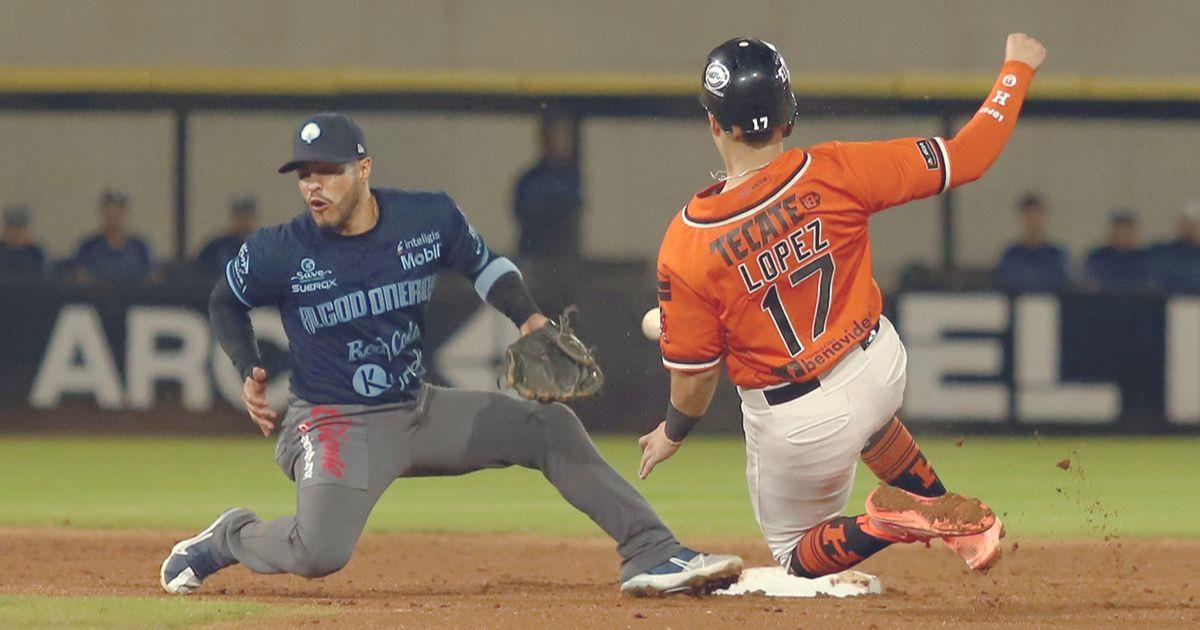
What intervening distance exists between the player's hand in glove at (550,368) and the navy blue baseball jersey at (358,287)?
1.35 ft

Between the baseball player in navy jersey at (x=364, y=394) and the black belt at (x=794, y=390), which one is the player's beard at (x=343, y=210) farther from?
the black belt at (x=794, y=390)

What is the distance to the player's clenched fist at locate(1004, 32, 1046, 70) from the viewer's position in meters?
5.16

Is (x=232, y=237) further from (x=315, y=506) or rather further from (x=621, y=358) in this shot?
(x=315, y=506)

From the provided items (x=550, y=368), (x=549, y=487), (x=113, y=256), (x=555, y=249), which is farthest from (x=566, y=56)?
(x=550, y=368)

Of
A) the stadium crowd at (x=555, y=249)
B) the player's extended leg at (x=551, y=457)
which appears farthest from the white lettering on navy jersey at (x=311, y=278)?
the stadium crowd at (x=555, y=249)

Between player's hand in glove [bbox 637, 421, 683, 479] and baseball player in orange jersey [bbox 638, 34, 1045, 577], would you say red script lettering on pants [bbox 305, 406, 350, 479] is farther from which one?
baseball player in orange jersey [bbox 638, 34, 1045, 577]

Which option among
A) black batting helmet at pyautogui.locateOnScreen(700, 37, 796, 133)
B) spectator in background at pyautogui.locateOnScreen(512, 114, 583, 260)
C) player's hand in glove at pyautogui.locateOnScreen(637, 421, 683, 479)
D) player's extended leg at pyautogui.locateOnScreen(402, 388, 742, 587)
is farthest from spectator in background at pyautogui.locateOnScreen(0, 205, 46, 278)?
black batting helmet at pyautogui.locateOnScreen(700, 37, 796, 133)

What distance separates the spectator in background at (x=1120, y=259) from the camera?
11781 mm

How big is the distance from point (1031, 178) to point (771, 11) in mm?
3442

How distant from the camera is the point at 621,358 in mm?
11508

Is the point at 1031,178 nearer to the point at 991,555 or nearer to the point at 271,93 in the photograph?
the point at 271,93

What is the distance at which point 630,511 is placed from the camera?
5668 mm

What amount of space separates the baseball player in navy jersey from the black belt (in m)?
0.76

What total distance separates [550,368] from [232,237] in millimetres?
7008
